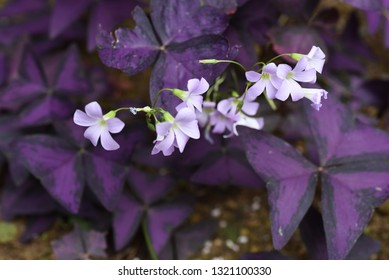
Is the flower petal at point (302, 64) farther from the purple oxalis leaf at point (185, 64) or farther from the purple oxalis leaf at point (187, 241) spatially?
the purple oxalis leaf at point (187, 241)

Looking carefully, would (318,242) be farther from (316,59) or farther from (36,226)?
(36,226)

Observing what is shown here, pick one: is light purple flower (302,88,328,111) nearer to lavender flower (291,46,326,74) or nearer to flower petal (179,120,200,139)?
lavender flower (291,46,326,74)

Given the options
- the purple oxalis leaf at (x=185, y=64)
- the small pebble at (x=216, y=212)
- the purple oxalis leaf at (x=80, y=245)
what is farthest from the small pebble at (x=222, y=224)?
the purple oxalis leaf at (x=185, y=64)

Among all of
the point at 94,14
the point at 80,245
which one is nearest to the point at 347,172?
the point at 80,245

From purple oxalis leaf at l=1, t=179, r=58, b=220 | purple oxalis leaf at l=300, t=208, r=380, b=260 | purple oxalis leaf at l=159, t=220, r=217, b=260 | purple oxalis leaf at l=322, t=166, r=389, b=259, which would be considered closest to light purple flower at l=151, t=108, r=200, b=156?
purple oxalis leaf at l=322, t=166, r=389, b=259
